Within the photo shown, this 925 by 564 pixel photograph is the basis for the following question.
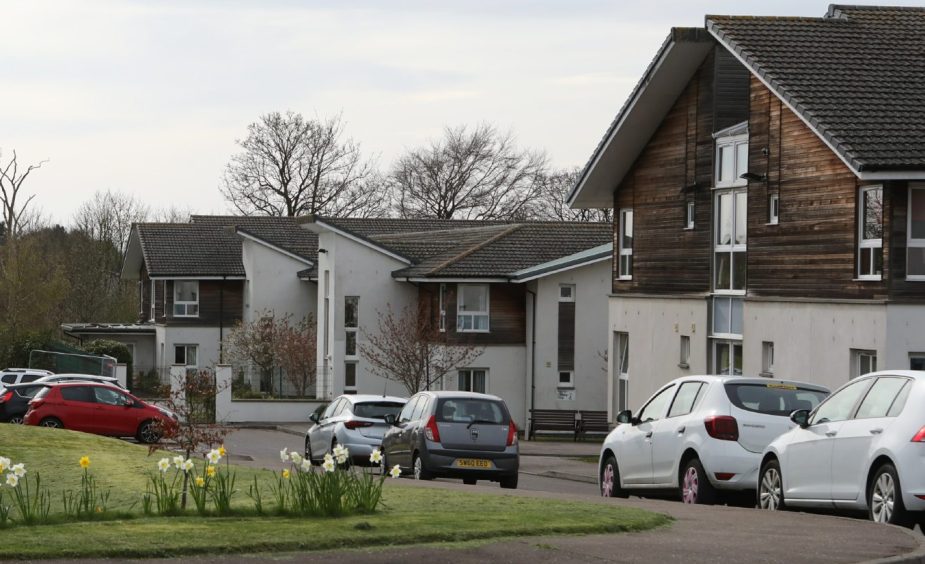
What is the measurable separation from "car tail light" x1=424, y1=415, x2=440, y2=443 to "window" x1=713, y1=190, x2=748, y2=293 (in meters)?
11.6

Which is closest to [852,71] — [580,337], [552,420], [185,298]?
[552,420]

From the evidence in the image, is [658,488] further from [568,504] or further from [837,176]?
[837,176]

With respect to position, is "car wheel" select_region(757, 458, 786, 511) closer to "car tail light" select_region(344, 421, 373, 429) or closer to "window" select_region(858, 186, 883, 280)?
"window" select_region(858, 186, 883, 280)

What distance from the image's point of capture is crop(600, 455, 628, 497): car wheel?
1978 cm

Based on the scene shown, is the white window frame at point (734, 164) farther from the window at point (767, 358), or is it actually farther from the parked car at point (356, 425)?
the parked car at point (356, 425)

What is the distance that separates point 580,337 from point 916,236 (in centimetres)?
2571

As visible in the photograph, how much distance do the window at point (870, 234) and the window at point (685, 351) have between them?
791cm

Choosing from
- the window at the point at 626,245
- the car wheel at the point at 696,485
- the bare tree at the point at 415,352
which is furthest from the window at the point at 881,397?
the bare tree at the point at 415,352

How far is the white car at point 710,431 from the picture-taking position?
17.3 metres

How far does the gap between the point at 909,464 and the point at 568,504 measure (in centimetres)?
327

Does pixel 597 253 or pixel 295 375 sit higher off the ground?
pixel 597 253

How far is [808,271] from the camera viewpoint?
1167 inches

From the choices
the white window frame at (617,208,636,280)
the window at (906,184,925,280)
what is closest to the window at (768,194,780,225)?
the window at (906,184,925,280)

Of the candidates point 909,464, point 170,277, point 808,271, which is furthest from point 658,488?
point 170,277
